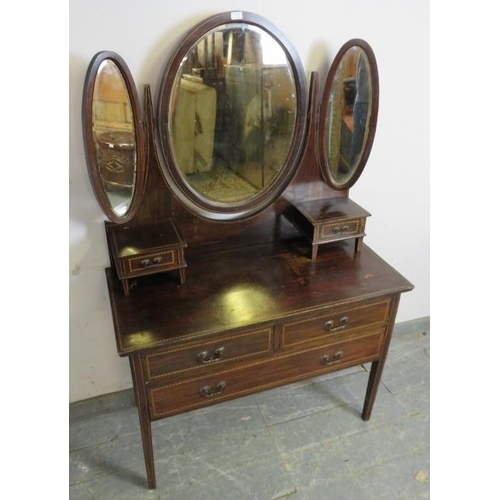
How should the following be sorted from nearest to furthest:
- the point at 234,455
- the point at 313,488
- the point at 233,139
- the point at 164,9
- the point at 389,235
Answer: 1. the point at 164,9
2. the point at 233,139
3. the point at 313,488
4. the point at 234,455
5. the point at 389,235

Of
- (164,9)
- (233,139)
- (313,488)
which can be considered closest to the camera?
(164,9)

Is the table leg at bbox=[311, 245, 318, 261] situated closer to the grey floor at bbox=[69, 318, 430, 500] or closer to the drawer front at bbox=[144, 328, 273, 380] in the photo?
the drawer front at bbox=[144, 328, 273, 380]

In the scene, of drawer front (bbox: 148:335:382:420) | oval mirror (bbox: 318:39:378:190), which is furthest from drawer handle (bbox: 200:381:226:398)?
oval mirror (bbox: 318:39:378:190)

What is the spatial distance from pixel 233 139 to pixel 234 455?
1.26m

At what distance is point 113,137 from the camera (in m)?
1.33

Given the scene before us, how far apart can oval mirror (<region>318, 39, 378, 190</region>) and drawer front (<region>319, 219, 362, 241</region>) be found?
18 centimetres

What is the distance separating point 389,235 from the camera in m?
2.04

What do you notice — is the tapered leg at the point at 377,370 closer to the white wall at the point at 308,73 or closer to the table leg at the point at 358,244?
the table leg at the point at 358,244

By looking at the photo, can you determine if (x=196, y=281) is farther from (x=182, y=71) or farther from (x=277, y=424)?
(x=277, y=424)

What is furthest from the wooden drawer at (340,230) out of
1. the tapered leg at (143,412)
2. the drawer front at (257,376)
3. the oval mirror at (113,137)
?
the tapered leg at (143,412)

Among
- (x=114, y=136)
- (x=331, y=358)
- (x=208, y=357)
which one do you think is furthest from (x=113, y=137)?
(x=331, y=358)

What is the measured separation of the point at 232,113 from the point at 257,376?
924 mm

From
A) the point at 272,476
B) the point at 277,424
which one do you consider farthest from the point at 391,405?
the point at 272,476

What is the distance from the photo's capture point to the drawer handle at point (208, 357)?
4.40 ft
